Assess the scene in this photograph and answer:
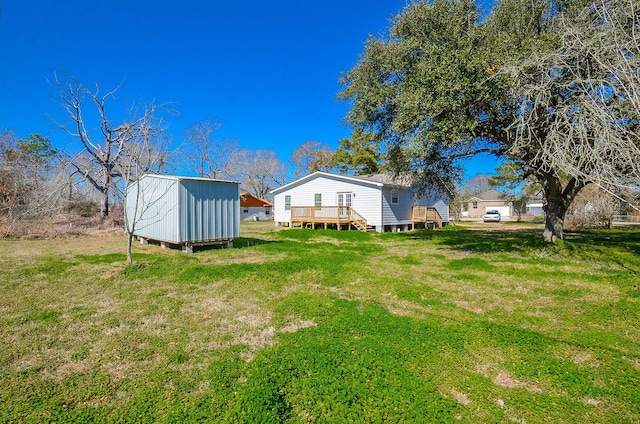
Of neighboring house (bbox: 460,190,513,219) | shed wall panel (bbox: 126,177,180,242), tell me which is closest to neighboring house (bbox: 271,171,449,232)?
shed wall panel (bbox: 126,177,180,242)

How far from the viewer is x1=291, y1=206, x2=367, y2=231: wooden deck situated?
18578 mm

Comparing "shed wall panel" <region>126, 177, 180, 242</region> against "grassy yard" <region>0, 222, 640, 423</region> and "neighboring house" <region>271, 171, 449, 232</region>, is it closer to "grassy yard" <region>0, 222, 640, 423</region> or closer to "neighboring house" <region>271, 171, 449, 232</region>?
"grassy yard" <region>0, 222, 640, 423</region>

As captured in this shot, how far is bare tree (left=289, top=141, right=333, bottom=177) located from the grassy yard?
3139 centimetres

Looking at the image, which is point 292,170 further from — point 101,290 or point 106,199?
point 101,290

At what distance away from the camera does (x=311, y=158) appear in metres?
39.5

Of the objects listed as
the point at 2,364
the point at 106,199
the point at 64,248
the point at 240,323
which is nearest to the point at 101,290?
the point at 2,364

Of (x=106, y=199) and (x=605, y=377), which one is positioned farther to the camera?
(x=106, y=199)

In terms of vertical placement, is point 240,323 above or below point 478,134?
below

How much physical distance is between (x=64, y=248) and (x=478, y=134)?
45.7 ft

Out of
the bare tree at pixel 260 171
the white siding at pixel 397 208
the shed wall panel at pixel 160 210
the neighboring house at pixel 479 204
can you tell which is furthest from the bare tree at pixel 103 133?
the neighboring house at pixel 479 204

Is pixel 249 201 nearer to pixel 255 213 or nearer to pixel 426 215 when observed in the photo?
pixel 255 213

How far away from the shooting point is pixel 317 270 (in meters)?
7.53

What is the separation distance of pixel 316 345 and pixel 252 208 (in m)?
29.8

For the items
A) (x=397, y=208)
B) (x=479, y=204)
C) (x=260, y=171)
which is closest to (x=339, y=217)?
(x=397, y=208)
